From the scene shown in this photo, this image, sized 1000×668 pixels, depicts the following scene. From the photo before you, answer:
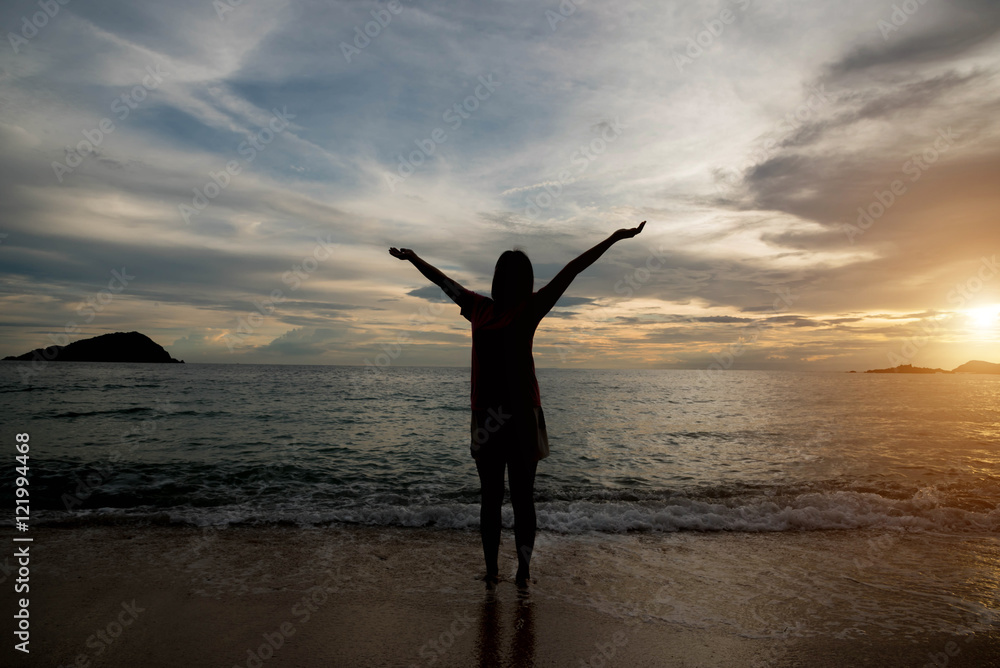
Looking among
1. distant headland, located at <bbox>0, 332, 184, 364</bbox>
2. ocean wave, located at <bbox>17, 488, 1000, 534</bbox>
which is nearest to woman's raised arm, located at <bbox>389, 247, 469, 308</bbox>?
ocean wave, located at <bbox>17, 488, 1000, 534</bbox>

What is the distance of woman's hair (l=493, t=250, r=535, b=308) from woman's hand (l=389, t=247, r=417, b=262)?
673 mm

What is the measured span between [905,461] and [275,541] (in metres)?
13.8

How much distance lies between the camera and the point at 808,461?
11.7 meters

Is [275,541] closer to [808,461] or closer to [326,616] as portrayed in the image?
[326,616]

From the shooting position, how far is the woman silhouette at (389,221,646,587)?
338 cm

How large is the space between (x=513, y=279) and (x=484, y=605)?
7.99 ft

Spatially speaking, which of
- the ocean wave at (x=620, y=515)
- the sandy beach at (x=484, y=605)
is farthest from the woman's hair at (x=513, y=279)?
the ocean wave at (x=620, y=515)

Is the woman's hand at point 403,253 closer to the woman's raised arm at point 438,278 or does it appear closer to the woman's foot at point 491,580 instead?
the woman's raised arm at point 438,278

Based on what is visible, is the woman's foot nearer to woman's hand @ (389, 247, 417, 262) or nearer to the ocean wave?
the ocean wave

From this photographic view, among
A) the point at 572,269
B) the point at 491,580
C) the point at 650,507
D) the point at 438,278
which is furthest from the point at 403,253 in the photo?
the point at 650,507

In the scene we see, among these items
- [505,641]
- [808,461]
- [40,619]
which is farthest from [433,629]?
[808,461]

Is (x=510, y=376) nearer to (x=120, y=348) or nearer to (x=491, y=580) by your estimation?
(x=491, y=580)

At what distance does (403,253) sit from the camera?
3658mm

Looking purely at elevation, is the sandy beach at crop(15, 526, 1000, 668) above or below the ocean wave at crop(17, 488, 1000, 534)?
above
